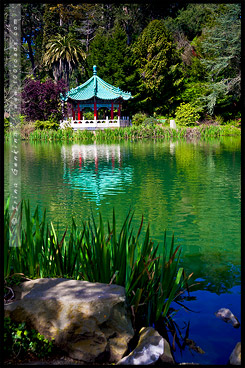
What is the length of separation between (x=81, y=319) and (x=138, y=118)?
35535mm

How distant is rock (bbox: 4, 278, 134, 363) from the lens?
2.78 m

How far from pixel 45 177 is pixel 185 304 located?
30.2ft

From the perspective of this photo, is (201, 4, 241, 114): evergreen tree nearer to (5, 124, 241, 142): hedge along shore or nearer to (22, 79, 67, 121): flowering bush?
(5, 124, 241, 142): hedge along shore

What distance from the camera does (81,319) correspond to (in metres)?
2.79

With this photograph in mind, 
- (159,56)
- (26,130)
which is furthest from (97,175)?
(159,56)

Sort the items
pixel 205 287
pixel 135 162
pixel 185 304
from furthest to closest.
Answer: pixel 135 162 < pixel 205 287 < pixel 185 304

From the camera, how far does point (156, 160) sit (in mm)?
16234

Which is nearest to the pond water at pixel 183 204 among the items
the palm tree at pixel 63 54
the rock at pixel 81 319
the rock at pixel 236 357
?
the rock at pixel 236 357

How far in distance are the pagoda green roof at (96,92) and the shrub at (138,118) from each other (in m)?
2.20

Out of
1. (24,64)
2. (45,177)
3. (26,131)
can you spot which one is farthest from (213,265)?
(24,64)

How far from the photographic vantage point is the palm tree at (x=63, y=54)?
133 feet

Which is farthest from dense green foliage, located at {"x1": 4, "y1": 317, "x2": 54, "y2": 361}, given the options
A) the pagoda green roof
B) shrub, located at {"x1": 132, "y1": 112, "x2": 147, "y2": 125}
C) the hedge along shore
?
shrub, located at {"x1": 132, "y1": 112, "x2": 147, "y2": 125}
